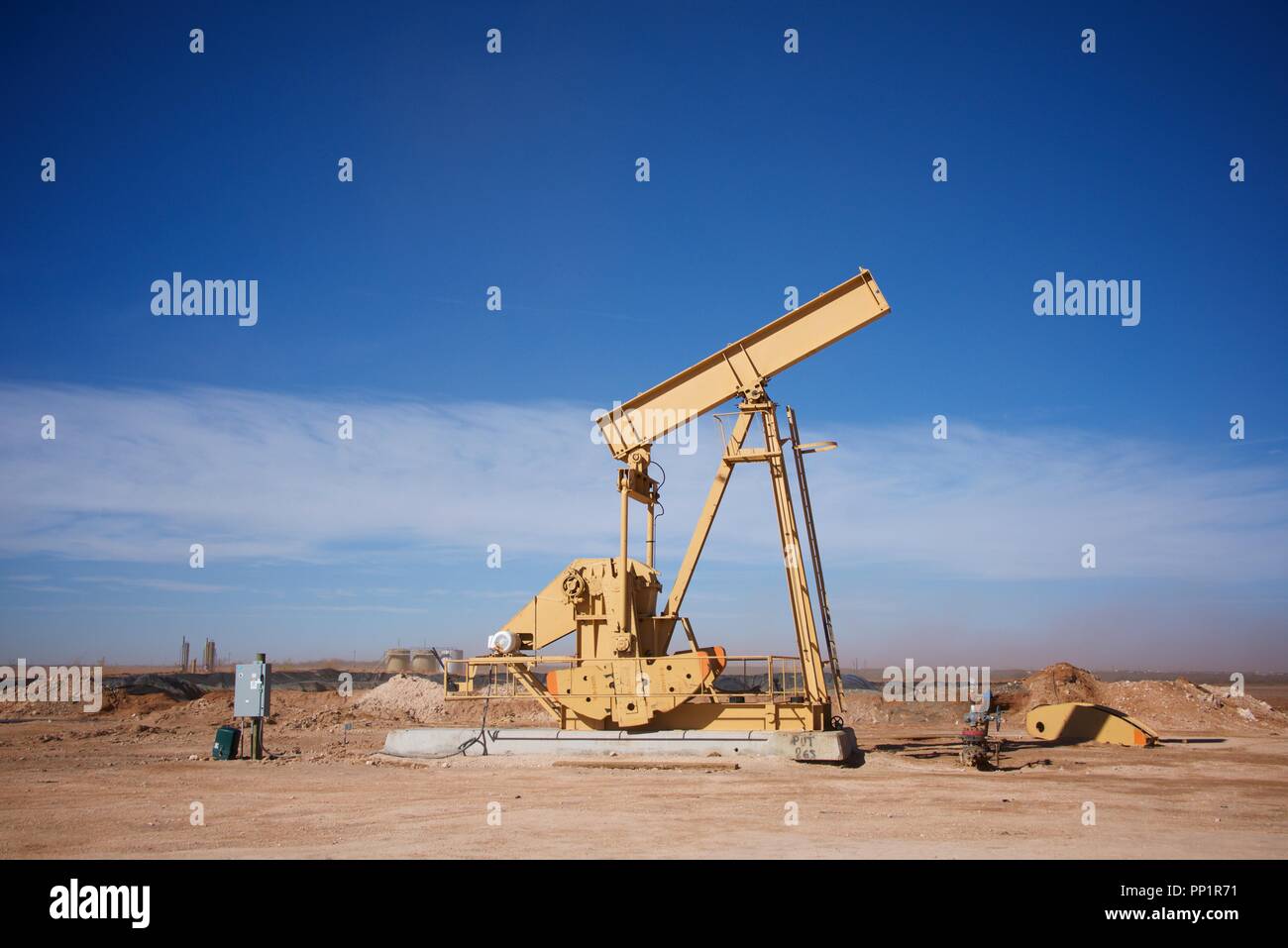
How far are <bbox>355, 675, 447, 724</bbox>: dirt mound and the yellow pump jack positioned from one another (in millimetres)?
11535

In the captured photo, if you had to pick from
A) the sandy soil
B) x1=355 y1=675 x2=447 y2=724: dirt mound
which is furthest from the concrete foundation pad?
x1=355 y1=675 x2=447 y2=724: dirt mound

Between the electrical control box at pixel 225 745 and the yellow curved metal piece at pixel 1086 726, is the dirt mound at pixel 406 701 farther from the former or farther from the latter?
the yellow curved metal piece at pixel 1086 726

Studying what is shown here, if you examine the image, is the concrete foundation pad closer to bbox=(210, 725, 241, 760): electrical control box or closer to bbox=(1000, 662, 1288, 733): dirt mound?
bbox=(210, 725, 241, 760): electrical control box

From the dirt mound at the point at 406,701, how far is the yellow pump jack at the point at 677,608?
37.8 feet

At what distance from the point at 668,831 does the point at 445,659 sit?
703 cm

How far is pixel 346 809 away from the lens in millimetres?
9547

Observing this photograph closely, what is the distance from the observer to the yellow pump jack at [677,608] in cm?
1299

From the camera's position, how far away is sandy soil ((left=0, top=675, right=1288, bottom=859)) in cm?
743

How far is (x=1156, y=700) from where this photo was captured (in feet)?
75.2

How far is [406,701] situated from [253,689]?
11.9 metres

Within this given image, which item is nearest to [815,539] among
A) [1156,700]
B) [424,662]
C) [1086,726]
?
[1086,726]

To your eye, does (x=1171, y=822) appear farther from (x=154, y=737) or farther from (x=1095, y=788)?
(x=154, y=737)
